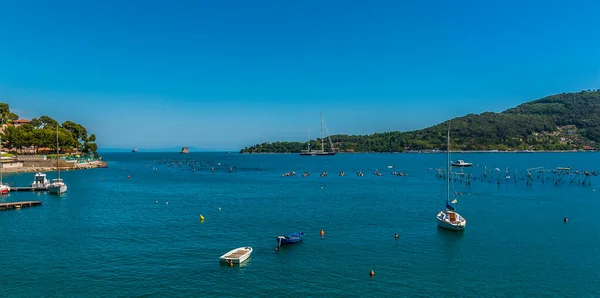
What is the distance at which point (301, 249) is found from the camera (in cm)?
4341

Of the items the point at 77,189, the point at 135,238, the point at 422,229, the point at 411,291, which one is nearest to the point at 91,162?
the point at 77,189

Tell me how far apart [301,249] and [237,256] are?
8.46m

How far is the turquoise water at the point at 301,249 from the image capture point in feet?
108

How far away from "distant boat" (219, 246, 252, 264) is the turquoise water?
102 centimetres

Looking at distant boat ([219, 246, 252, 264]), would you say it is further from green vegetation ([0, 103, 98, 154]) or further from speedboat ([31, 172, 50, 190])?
green vegetation ([0, 103, 98, 154])

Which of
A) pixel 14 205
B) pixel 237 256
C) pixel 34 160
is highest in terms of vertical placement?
pixel 34 160

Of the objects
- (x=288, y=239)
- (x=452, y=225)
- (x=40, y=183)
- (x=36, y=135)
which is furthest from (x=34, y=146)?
(x=452, y=225)

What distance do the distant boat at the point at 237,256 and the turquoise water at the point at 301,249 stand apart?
3.35 feet

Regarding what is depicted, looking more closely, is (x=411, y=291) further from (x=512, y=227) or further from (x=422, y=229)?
(x=512, y=227)

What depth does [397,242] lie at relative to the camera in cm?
4603

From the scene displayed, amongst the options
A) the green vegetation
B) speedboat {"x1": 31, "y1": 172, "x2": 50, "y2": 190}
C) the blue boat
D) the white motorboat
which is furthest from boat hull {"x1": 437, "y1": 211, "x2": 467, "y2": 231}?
the green vegetation

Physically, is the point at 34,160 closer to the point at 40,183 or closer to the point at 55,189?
the point at 40,183

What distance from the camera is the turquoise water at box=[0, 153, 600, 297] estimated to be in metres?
32.9

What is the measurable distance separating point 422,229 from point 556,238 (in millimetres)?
16167
